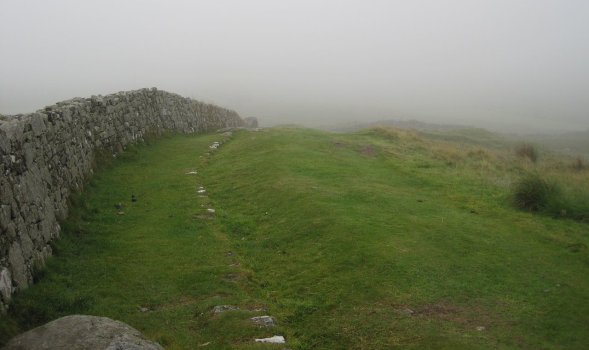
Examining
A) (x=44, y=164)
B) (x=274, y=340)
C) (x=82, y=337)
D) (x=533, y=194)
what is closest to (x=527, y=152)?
(x=533, y=194)

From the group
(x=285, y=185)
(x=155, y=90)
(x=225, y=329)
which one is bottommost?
(x=225, y=329)

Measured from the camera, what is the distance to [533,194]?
17469mm

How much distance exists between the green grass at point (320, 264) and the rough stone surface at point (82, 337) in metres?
1.38

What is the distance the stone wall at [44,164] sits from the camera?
9.91 meters

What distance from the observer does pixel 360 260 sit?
1180cm

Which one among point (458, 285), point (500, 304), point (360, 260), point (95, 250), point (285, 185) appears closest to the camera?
point (500, 304)

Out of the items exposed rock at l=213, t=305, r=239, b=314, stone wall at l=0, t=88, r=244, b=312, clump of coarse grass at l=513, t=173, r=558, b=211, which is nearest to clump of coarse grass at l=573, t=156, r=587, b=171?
clump of coarse grass at l=513, t=173, r=558, b=211

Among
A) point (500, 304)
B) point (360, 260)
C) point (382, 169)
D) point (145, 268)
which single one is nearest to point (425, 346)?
point (500, 304)

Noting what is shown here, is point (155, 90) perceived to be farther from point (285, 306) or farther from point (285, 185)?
point (285, 306)

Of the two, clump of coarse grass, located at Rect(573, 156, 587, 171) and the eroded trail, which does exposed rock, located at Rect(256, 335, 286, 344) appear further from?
clump of coarse grass, located at Rect(573, 156, 587, 171)

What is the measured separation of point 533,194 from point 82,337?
1563 centimetres

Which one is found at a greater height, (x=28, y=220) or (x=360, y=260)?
(x=28, y=220)

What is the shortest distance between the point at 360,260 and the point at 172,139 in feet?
68.6

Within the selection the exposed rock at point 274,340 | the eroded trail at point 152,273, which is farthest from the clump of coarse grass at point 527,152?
the exposed rock at point 274,340
